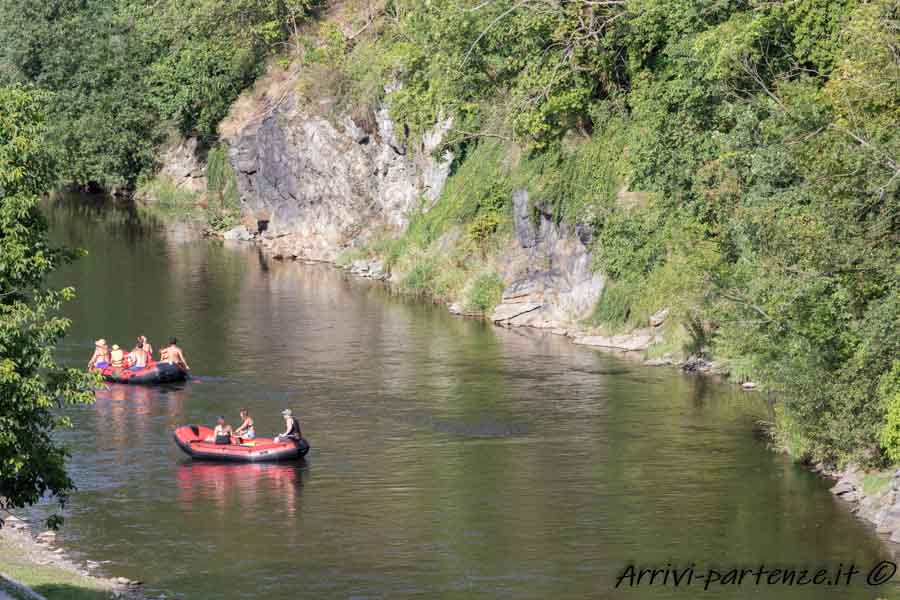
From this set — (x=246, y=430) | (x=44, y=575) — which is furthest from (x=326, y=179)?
(x=44, y=575)

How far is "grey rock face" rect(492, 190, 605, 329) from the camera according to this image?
62.1 meters

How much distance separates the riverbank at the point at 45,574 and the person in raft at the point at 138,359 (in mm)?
15211

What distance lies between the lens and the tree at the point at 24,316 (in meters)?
26.3

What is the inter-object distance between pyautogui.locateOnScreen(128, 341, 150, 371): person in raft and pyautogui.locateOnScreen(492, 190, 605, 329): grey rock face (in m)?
17.1

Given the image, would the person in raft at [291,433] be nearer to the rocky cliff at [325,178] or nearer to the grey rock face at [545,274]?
the grey rock face at [545,274]

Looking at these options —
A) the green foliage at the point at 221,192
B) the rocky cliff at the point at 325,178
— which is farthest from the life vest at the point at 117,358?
the green foliage at the point at 221,192

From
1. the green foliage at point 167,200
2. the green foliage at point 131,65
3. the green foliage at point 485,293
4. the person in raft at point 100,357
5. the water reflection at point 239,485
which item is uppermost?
the green foliage at point 131,65

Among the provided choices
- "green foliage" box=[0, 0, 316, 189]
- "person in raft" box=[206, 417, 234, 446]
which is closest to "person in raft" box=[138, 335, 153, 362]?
"person in raft" box=[206, 417, 234, 446]

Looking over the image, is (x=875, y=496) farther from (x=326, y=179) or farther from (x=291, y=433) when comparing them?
(x=326, y=179)

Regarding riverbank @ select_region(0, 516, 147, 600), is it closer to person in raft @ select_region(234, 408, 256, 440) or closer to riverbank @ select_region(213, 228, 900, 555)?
person in raft @ select_region(234, 408, 256, 440)

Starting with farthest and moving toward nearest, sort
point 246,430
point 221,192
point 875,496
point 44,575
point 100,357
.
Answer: point 221,192, point 100,357, point 246,430, point 875,496, point 44,575

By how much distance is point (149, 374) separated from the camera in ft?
173

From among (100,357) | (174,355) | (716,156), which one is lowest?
(100,357)

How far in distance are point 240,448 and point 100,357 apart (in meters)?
12.2
